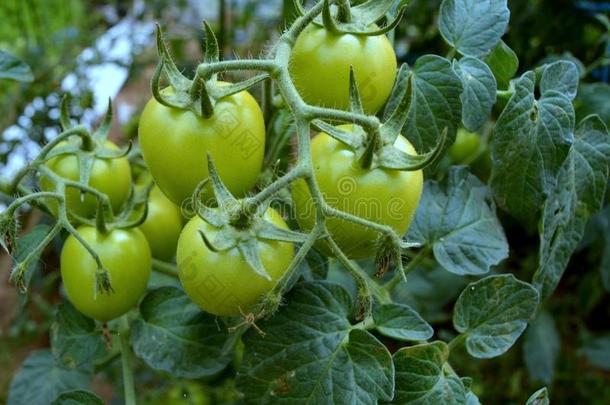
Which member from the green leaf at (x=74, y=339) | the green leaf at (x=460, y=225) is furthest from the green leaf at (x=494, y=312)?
the green leaf at (x=74, y=339)

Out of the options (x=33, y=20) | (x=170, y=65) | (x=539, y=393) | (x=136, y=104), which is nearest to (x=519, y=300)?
(x=539, y=393)

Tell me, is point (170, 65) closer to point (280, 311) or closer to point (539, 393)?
point (280, 311)

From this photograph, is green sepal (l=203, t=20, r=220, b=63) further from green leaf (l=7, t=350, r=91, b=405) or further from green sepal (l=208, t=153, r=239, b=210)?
green leaf (l=7, t=350, r=91, b=405)

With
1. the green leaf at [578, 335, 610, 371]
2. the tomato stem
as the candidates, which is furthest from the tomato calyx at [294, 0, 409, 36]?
the green leaf at [578, 335, 610, 371]

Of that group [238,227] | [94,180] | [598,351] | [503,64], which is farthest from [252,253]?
[598,351]

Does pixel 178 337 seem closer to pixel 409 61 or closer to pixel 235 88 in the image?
pixel 235 88

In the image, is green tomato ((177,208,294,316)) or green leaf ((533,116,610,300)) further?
green leaf ((533,116,610,300))
